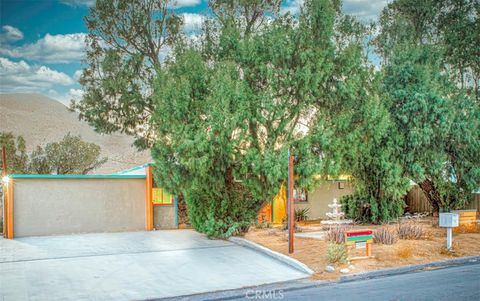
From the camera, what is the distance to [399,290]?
10039mm

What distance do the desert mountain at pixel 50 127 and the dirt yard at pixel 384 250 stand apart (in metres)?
55.0

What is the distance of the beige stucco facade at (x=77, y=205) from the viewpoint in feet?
57.6

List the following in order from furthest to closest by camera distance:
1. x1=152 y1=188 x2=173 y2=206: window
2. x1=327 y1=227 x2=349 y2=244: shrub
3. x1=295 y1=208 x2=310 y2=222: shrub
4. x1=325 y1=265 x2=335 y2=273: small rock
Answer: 1. x1=295 y1=208 x2=310 y2=222: shrub
2. x1=152 y1=188 x2=173 y2=206: window
3. x1=327 y1=227 x2=349 y2=244: shrub
4. x1=325 y1=265 x2=335 y2=273: small rock

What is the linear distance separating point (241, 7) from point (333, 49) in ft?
29.1

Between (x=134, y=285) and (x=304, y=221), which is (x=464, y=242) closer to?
(x=304, y=221)

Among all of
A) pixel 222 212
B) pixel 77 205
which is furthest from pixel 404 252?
pixel 77 205

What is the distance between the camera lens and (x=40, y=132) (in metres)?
77.4

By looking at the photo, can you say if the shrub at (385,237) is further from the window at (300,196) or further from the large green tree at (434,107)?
the window at (300,196)

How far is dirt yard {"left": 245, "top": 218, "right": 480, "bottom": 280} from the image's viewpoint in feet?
41.3

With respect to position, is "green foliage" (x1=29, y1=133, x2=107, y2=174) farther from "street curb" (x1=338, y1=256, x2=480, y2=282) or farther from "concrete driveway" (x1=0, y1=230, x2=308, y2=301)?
"street curb" (x1=338, y1=256, x2=480, y2=282)

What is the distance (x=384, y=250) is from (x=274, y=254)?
3175mm

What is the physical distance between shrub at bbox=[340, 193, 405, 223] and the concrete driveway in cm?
765

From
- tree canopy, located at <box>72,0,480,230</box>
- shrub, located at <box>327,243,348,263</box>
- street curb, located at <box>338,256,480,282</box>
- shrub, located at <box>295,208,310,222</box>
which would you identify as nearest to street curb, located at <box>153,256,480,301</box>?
street curb, located at <box>338,256,480,282</box>

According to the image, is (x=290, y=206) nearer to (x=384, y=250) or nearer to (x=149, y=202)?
(x=384, y=250)
